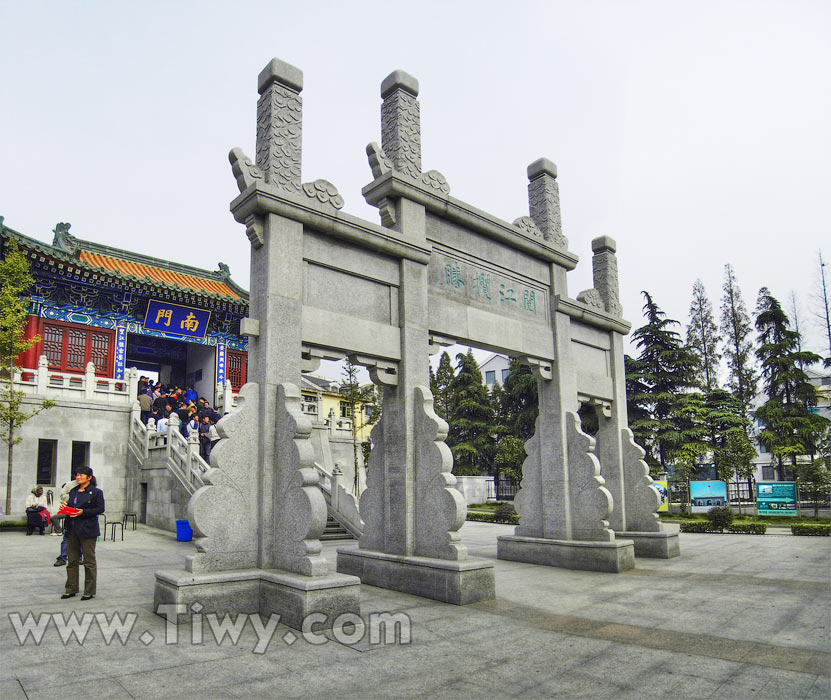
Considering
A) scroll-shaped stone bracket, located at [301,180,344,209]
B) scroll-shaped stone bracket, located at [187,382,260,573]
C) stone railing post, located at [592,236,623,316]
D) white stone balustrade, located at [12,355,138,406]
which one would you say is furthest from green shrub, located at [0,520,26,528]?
stone railing post, located at [592,236,623,316]

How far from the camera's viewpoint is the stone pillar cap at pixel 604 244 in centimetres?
1271

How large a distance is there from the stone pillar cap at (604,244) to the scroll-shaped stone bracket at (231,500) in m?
8.66

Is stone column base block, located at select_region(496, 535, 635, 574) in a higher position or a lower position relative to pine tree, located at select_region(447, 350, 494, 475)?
lower

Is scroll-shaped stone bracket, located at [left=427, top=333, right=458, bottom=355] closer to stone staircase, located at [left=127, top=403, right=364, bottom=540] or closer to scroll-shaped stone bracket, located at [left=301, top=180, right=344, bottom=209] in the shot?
scroll-shaped stone bracket, located at [left=301, top=180, right=344, bottom=209]

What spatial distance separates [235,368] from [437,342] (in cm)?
2024

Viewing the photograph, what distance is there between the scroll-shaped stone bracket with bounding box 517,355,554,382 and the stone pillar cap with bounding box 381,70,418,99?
4528 mm

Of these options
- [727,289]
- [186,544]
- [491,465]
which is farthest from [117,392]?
[727,289]

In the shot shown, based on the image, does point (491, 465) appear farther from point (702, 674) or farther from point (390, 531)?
point (702, 674)

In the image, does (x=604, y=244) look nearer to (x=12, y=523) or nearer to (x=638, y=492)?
(x=638, y=492)

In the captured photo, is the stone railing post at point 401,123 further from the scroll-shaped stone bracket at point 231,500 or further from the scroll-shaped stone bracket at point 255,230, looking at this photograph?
the scroll-shaped stone bracket at point 231,500

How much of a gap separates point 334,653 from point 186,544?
9803 mm

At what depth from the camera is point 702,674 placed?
179 inches

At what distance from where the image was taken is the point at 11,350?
639 inches

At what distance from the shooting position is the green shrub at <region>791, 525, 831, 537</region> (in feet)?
53.0
